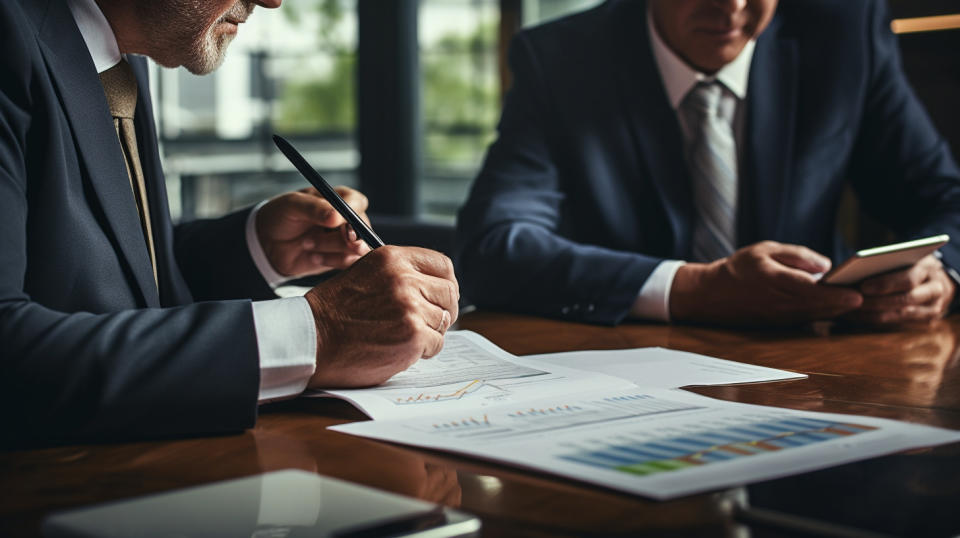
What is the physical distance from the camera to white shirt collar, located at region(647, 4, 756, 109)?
7.30 feet

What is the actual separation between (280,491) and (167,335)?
13.1 inches

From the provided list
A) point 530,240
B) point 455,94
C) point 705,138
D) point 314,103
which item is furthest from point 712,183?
point 314,103

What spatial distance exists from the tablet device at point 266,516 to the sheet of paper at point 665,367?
21.9 inches

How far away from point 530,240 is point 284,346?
39.8 inches

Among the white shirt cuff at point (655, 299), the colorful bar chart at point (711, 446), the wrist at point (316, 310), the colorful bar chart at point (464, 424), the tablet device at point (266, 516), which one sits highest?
the wrist at point (316, 310)

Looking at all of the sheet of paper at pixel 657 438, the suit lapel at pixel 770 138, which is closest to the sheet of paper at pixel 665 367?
the sheet of paper at pixel 657 438

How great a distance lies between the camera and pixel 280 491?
0.76m

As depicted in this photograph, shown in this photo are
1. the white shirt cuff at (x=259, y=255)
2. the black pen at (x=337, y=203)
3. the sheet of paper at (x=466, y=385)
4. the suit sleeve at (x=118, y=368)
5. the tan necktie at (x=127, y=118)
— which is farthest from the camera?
the white shirt cuff at (x=259, y=255)

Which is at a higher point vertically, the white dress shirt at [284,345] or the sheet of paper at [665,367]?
the white dress shirt at [284,345]

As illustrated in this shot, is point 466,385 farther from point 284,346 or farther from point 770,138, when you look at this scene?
point 770,138

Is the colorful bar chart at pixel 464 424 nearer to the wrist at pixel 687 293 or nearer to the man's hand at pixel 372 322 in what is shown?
the man's hand at pixel 372 322

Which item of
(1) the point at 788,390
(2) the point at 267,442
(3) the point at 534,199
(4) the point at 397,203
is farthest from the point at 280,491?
(4) the point at 397,203

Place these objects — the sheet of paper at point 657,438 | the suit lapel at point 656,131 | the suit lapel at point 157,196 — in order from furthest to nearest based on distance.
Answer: the suit lapel at point 656,131 < the suit lapel at point 157,196 < the sheet of paper at point 657,438

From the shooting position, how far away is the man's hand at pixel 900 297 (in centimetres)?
175
